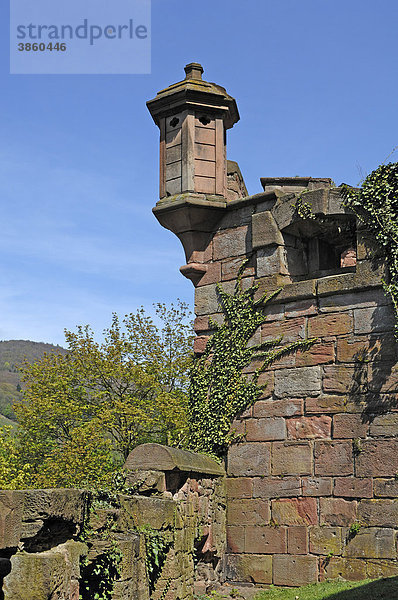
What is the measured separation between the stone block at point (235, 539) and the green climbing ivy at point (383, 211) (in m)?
3.56

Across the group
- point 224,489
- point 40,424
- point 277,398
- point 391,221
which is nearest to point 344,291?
point 391,221

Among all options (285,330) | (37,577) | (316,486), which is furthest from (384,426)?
(37,577)

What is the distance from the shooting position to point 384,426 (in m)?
8.91

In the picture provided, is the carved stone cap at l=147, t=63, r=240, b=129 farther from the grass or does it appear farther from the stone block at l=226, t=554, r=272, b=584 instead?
the grass

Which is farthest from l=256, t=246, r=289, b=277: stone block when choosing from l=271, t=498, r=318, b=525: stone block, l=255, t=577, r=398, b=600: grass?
l=255, t=577, r=398, b=600: grass

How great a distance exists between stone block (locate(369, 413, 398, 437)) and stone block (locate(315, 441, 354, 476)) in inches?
14.1

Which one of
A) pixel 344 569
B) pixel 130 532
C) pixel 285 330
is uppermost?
pixel 285 330

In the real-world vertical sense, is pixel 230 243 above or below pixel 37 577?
above

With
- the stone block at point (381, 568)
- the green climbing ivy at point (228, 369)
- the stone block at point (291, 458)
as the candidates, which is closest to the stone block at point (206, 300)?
the green climbing ivy at point (228, 369)

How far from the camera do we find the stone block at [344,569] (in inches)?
347

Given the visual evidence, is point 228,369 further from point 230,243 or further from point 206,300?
point 230,243

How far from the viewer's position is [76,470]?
2316 centimetres

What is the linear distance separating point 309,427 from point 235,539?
1784 mm

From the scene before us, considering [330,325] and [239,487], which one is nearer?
[330,325]
